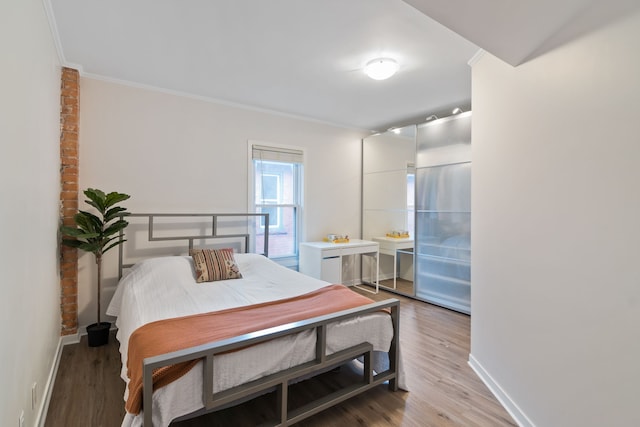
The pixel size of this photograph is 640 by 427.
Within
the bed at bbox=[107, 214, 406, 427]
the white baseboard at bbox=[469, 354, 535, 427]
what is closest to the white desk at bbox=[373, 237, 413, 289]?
the white baseboard at bbox=[469, 354, 535, 427]

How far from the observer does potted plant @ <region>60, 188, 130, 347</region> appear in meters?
2.60

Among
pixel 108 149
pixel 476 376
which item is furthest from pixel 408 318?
pixel 108 149

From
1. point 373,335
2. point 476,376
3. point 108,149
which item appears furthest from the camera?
point 108,149

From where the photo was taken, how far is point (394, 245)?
4500 mm

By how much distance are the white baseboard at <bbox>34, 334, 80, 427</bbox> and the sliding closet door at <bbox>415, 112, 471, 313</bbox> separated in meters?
3.74

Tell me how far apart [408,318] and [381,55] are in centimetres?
272

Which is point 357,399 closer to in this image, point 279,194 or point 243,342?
point 243,342

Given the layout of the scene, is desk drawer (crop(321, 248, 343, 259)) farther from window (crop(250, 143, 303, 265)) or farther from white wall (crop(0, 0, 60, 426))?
white wall (crop(0, 0, 60, 426))

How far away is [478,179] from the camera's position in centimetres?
242

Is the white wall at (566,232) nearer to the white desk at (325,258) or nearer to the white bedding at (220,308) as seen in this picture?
the white bedding at (220,308)

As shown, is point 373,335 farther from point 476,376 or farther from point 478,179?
point 478,179

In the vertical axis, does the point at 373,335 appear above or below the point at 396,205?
below

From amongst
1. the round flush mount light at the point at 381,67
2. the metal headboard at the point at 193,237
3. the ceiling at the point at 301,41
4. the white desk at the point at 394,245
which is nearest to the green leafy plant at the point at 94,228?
the metal headboard at the point at 193,237

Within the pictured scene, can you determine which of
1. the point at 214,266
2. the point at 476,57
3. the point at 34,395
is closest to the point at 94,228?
the point at 214,266
